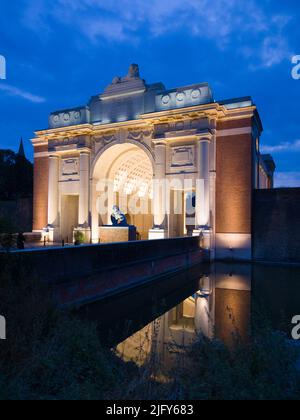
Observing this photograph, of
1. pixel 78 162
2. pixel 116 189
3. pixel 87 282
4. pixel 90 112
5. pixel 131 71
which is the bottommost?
pixel 87 282

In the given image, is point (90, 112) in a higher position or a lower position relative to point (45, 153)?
higher

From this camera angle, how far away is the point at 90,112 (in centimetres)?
2516

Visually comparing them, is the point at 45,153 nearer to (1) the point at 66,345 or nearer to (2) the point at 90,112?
(2) the point at 90,112

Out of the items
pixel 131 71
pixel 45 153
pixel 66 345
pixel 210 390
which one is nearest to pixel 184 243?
pixel 66 345

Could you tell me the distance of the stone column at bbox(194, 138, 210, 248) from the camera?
2027 centimetres

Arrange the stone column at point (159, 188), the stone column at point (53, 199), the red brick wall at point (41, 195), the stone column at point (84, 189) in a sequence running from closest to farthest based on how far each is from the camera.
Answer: the stone column at point (159, 188), the stone column at point (84, 189), the stone column at point (53, 199), the red brick wall at point (41, 195)

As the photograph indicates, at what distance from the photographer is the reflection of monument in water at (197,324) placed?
5.36 m

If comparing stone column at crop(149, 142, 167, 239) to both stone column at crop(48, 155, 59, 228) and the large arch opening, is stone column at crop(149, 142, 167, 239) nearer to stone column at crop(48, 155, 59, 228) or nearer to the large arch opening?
the large arch opening

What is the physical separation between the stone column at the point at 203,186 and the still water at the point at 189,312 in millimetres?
6981

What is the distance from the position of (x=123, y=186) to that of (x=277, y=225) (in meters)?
14.0

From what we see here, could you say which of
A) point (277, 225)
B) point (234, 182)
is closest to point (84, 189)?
point (234, 182)

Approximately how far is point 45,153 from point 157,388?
2698cm

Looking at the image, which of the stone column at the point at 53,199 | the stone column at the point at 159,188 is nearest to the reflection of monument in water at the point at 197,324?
the stone column at the point at 159,188
